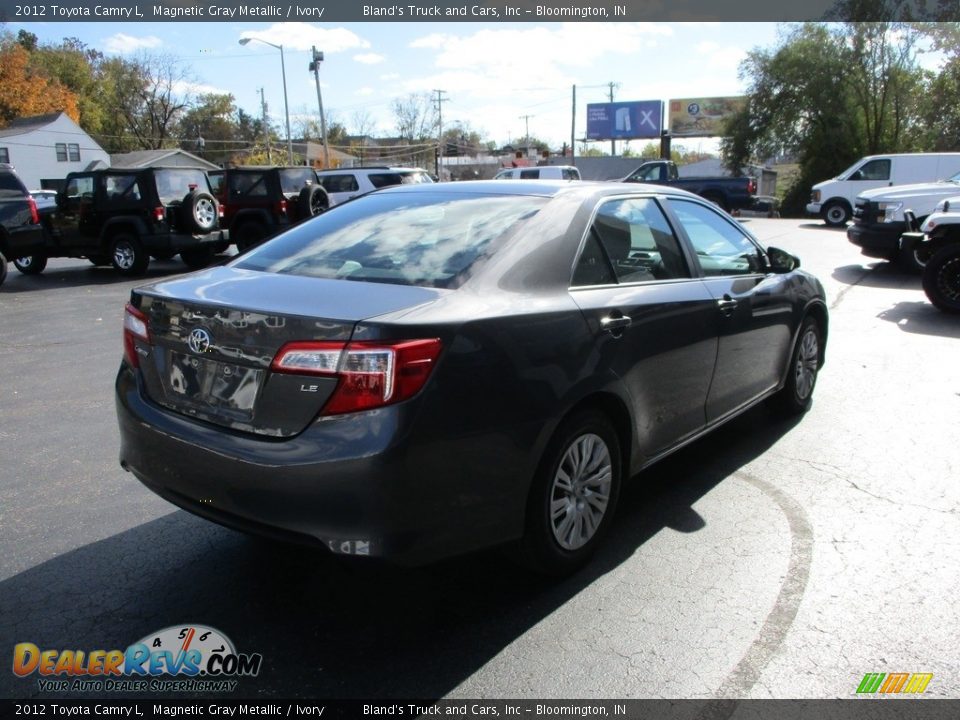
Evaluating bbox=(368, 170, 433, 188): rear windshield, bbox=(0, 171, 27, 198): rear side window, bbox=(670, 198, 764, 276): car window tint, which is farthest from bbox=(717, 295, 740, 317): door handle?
bbox=(368, 170, 433, 188): rear windshield

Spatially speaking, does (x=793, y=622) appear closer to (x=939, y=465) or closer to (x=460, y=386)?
(x=460, y=386)

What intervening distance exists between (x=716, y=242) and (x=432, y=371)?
107 inches

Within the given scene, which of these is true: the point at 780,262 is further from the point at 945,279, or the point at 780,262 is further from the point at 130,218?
the point at 130,218

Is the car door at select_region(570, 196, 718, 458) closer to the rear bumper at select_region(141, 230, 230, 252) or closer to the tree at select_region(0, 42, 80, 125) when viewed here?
the rear bumper at select_region(141, 230, 230, 252)

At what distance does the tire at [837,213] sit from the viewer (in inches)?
907

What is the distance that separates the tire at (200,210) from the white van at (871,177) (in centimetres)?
1809

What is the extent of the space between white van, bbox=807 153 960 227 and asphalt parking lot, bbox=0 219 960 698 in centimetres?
1992

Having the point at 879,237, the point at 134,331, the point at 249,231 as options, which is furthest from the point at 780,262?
the point at 249,231

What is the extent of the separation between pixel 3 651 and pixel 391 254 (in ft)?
6.86

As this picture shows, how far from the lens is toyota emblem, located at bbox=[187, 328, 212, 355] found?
2.75 metres

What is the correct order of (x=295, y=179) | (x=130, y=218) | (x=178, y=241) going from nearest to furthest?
1. (x=130, y=218)
2. (x=178, y=241)
3. (x=295, y=179)

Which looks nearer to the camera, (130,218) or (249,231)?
(130,218)

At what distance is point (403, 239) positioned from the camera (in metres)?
3.38

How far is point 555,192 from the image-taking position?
3643 mm
